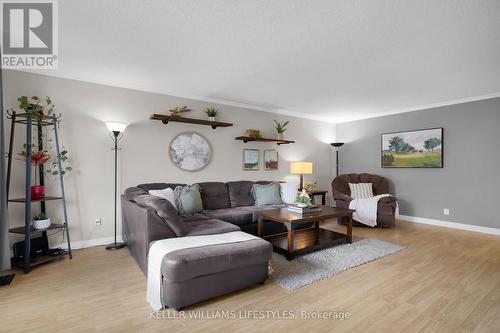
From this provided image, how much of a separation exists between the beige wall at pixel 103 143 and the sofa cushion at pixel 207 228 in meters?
1.42

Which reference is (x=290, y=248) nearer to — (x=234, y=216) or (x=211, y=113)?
(x=234, y=216)

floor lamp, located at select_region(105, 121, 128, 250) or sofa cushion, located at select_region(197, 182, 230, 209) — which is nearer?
floor lamp, located at select_region(105, 121, 128, 250)

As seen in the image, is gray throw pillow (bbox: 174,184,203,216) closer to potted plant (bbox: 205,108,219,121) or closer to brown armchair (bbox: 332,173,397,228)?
potted plant (bbox: 205,108,219,121)

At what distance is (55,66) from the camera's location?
305cm

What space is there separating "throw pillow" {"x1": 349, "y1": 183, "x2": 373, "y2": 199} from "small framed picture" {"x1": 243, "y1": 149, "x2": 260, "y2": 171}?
2090 mm

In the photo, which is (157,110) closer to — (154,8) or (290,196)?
(154,8)

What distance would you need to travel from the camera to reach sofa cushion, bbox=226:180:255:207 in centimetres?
428

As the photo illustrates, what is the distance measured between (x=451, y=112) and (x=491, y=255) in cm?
266

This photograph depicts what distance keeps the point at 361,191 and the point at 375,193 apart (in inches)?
15.7

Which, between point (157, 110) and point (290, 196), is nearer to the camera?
point (157, 110)

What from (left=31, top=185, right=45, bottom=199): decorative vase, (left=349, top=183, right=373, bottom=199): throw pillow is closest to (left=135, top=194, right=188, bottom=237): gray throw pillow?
(left=31, top=185, right=45, bottom=199): decorative vase

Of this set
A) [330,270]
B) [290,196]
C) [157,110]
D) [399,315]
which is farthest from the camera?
[290,196]

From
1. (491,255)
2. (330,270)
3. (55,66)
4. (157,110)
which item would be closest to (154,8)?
(55,66)

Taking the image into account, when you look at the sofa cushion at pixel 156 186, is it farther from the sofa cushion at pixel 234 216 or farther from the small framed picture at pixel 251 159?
the small framed picture at pixel 251 159
